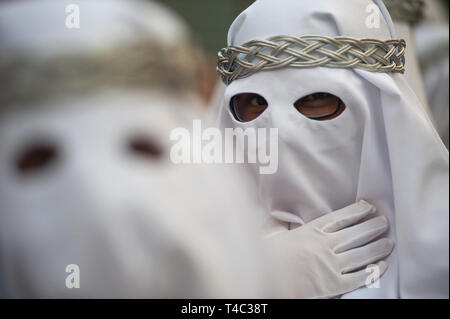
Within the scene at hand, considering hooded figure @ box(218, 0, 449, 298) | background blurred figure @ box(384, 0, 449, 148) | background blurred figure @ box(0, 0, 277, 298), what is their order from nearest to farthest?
background blurred figure @ box(0, 0, 277, 298) → hooded figure @ box(218, 0, 449, 298) → background blurred figure @ box(384, 0, 449, 148)

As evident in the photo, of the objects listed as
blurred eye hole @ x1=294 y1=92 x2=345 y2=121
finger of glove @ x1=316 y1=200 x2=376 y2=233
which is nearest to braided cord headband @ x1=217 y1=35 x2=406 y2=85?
blurred eye hole @ x1=294 y1=92 x2=345 y2=121

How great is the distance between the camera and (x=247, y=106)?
6.68 ft

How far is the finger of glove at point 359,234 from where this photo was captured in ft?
6.06

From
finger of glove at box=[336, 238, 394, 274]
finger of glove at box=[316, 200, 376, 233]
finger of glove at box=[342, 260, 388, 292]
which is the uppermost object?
finger of glove at box=[316, 200, 376, 233]

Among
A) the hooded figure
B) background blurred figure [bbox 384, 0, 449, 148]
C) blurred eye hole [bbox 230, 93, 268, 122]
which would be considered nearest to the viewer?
the hooded figure

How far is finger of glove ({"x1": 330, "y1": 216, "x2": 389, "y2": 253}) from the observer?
72.7 inches

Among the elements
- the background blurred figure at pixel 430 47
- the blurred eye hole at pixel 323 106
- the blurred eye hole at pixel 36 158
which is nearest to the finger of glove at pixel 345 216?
the blurred eye hole at pixel 323 106

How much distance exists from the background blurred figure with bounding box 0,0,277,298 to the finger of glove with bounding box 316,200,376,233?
83 centimetres

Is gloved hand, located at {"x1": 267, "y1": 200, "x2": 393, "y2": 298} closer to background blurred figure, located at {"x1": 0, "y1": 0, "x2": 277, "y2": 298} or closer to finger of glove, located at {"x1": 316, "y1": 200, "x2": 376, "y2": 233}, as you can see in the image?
finger of glove, located at {"x1": 316, "y1": 200, "x2": 376, "y2": 233}

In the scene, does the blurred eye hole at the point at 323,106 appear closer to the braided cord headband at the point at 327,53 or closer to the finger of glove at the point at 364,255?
the braided cord headband at the point at 327,53

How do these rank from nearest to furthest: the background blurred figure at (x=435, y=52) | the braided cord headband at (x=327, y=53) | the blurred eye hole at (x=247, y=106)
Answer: the braided cord headband at (x=327, y=53)
the blurred eye hole at (x=247, y=106)
the background blurred figure at (x=435, y=52)

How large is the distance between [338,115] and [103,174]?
1.09 meters

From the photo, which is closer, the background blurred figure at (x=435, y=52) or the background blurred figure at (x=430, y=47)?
the background blurred figure at (x=430, y=47)

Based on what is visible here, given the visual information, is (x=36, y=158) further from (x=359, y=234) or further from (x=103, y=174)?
(x=359, y=234)
